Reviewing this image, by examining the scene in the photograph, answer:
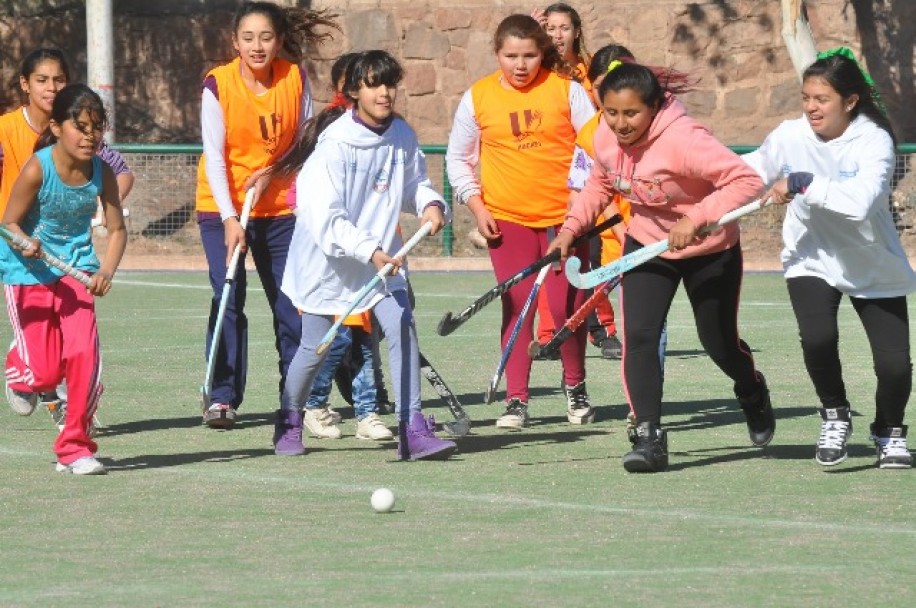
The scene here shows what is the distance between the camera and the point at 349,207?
880cm

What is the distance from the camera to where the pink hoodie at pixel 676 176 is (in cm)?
824

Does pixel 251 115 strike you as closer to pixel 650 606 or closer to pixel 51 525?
pixel 51 525

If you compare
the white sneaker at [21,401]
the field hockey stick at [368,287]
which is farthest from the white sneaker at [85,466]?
the white sneaker at [21,401]

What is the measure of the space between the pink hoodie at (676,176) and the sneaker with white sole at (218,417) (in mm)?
2431

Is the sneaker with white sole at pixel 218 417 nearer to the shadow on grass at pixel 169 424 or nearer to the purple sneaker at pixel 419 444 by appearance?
the shadow on grass at pixel 169 424

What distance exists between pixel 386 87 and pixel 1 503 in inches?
94.1

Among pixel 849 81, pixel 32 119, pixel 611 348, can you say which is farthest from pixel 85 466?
pixel 611 348

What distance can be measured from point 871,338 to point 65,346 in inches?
132

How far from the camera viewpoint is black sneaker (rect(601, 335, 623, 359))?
13.3 meters

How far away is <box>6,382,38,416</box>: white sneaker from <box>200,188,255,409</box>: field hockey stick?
2.73 feet

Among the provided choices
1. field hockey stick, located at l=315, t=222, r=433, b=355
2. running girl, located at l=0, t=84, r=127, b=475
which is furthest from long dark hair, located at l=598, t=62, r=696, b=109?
running girl, located at l=0, t=84, r=127, b=475

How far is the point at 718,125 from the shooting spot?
24.6 metres

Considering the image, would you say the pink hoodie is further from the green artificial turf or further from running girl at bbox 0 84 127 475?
running girl at bbox 0 84 127 475

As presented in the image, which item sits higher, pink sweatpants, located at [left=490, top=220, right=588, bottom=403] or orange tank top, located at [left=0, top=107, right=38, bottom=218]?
orange tank top, located at [left=0, top=107, right=38, bottom=218]
